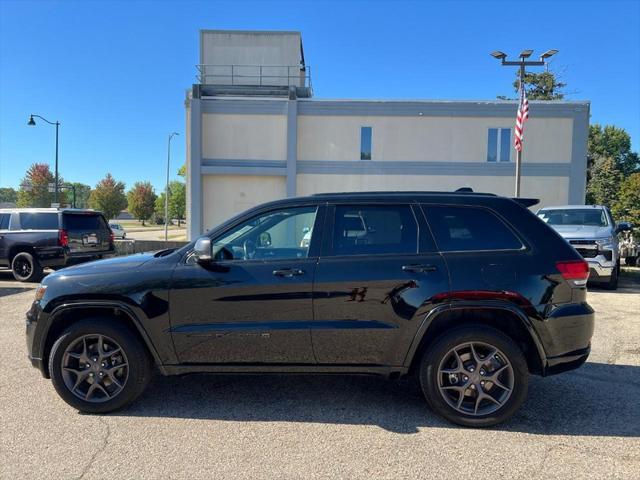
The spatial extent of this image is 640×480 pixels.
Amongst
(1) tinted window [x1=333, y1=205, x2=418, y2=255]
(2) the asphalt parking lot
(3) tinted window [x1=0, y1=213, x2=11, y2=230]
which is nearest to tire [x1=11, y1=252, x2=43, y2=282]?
(3) tinted window [x1=0, y1=213, x2=11, y2=230]

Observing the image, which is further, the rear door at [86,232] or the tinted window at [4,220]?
the tinted window at [4,220]

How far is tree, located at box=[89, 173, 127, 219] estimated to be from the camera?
62.6 meters

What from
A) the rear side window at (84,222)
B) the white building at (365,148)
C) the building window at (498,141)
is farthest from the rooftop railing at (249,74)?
the rear side window at (84,222)

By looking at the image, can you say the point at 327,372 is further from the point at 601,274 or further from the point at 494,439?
the point at 601,274

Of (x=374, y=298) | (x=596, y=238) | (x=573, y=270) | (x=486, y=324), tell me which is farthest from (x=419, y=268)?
(x=596, y=238)

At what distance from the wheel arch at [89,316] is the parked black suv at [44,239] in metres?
8.10

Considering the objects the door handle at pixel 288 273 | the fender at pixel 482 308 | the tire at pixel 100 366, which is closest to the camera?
the fender at pixel 482 308

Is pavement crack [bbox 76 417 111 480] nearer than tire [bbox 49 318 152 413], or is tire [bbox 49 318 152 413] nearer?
pavement crack [bbox 76 417 111 480]

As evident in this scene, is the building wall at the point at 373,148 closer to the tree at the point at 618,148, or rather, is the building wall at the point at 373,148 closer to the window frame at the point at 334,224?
the window frame at the point at 334,224

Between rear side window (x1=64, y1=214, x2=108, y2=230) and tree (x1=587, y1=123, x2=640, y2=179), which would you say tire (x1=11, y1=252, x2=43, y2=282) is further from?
tree (x1=587, y1=123, x2=640, y2=179)

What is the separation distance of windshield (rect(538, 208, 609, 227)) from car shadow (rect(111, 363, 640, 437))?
→ 23.9 ft

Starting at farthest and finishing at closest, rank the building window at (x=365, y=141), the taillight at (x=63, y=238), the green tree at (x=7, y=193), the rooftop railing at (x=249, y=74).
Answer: the green tree at (x=7, y=193) → the rooftop railing at (x=249, y=74) → the building window at (x=365, y=141) → the taillight at (x=63, y=238)

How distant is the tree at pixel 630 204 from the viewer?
18364 mm

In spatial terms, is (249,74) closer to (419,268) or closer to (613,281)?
(613,281)
